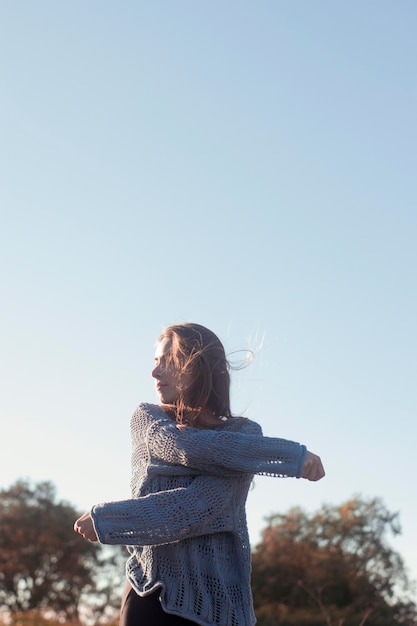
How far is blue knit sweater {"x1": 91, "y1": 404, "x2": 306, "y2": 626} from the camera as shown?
303 cm

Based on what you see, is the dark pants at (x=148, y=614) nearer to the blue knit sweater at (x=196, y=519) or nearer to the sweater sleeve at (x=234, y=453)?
the blue knit sweater at (x=196, y=519)

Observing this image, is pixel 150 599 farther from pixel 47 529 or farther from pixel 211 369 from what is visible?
pixel 47 529

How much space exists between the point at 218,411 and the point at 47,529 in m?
29.1

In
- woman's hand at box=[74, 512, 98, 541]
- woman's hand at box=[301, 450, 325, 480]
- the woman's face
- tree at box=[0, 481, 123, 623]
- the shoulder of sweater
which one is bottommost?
woman's hand at box=[74, 512, 98, 541]

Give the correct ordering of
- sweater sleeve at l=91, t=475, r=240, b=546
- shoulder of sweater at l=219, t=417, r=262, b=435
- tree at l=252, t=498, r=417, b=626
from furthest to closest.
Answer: tree at l=252, t=498, r=417, b=626 < shoulder of sweater at l=219, t=417, r=262, b=435 < sweater sleeve at l=91, t=475, r=240, b=546

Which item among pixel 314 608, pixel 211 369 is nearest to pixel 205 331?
pixel 211 369

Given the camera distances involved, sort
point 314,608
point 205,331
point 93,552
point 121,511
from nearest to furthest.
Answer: point 121,511 → point 205,331 → point 314,608 → point 93,552

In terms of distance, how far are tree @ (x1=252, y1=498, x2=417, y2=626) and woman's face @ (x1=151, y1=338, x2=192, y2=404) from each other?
24.2 metres

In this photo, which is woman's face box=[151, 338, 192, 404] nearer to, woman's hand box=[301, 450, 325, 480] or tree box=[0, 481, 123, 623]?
woman's hand box=[301, 450, 325, 480]

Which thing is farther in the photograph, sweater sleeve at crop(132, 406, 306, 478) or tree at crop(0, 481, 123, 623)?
tree at crop(0, 481, 123, 623)

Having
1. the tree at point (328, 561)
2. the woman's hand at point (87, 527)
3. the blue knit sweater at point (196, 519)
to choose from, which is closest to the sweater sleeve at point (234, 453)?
the blue knit sweater at point (196, 519)

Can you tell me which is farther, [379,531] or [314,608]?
[379,531]

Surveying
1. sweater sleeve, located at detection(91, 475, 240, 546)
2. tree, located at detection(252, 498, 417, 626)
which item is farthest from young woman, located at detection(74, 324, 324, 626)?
tree, located at detection(252, 498, 417, 626)

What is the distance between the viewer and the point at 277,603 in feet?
93.1
